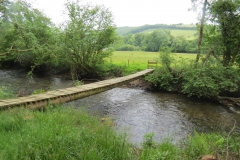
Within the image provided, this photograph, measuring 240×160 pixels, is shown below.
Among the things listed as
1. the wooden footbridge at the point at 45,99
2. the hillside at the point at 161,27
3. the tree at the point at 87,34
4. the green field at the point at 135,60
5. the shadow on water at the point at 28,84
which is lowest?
the shadow on water at the point at 28,84

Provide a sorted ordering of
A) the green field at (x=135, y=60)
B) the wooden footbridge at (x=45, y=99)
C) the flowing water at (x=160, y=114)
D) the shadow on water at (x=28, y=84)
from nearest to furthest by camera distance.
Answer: the wooden footbridge at (x=45, y=99) → the flowing water at (x=160, y=114) → the shadow on water at (x=28, y=84) → the green field at (x=135, y=60)

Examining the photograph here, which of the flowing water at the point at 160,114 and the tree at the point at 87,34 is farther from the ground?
the tree at the point at 87,34

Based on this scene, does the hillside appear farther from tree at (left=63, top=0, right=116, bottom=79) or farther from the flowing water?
the flowing water

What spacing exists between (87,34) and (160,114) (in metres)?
9.13

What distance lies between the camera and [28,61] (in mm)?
17609

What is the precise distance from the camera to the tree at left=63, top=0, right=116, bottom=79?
13273 millimetres

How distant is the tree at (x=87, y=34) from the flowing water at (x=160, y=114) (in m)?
5.21

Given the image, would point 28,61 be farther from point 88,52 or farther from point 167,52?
point 167,52

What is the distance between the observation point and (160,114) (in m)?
7.98

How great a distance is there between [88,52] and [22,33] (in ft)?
25.0

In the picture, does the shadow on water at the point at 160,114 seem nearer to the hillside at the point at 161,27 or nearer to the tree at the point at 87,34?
the tree at the point at 87,34

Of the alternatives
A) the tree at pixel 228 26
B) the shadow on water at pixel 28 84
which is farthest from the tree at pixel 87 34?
the tree at pixel 228 26

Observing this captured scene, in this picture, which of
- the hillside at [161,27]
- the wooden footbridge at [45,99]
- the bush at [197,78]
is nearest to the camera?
the wooden footbridge at [45,99]

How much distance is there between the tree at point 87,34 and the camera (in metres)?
13.3
